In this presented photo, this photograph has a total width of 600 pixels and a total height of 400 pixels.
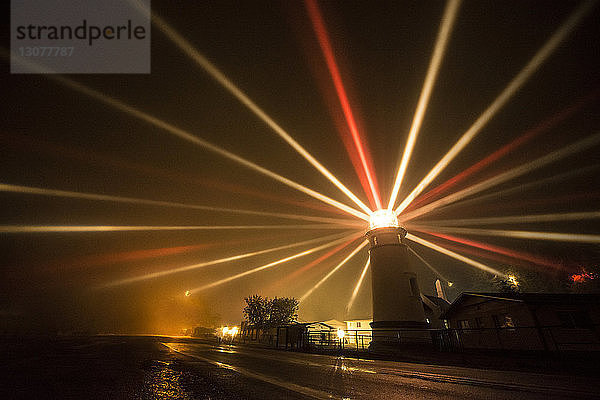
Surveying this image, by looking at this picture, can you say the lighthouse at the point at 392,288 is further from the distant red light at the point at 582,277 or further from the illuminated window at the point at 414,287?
the distant red light at the point at 582,277

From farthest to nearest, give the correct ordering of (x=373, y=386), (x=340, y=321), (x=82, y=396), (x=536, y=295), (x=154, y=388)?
1. (x=340, y=321)
2. (x=536, y=295)
3. (x=373, y=386)
4. (x=154, y=388)
5. (x=82, y=396)

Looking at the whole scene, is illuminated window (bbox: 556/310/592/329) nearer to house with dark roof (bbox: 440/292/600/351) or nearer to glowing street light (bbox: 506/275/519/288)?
house with dark roof (bbox: 440/292/600/351)

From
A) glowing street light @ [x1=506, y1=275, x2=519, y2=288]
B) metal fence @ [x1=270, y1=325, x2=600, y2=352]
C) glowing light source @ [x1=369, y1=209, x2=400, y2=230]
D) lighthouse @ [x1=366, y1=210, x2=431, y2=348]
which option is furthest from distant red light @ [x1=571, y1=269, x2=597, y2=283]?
glowing light source @ [x1=369, y1=209, x2=400, y2=230]

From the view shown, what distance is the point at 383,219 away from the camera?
25.1 m

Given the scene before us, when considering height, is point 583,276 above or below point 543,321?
above

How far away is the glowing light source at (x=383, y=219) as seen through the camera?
81.3 feet

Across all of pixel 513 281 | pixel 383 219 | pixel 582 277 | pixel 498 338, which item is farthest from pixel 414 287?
pixel 513 281

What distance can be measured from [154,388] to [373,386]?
406 cm

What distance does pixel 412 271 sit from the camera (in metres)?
23.4

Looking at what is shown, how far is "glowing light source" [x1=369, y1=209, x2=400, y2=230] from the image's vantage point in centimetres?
2477

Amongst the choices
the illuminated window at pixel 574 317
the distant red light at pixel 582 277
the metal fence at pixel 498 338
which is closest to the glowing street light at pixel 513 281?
the distant red light at pixel 582 277

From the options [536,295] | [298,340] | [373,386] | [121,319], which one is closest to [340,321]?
[298,340]

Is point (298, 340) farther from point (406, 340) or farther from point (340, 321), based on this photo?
point (340, 321)

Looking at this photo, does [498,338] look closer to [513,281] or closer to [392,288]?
[392,288]
